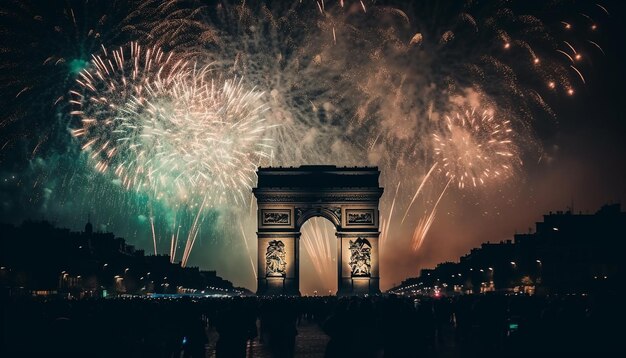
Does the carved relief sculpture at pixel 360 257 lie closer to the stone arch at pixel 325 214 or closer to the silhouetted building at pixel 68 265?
the stone arch at pixel 325 214

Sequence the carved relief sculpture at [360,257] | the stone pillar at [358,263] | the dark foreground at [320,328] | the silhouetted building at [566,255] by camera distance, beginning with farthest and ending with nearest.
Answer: the silhouetted building at [566,255], the carved relief sculpture at [360,257], the stone pillar at [358,263], the dark foreground at [320,328]

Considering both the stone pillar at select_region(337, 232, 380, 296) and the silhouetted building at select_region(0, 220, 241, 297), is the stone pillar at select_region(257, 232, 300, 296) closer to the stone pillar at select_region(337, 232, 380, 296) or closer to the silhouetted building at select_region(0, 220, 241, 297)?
the stone pillar at select_region(337, 232, 380, 296)

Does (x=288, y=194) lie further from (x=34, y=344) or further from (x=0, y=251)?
(x=34, y=344)

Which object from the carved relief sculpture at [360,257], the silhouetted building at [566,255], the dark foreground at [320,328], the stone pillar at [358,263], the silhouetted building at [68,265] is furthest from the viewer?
the silhouetted building at [566,255]

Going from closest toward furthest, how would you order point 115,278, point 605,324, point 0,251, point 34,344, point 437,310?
point 34,344, point 605,324, point 437,310, point 0,251, point 115,278

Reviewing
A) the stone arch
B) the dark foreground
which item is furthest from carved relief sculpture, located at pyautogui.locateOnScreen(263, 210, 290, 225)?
the dark foreground

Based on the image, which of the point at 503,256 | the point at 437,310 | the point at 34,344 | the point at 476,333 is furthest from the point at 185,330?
the point at 503,256

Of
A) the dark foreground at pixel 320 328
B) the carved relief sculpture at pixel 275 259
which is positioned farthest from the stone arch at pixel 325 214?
the dark foreground at pixel 320 328
